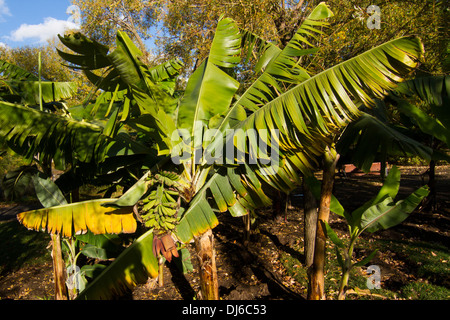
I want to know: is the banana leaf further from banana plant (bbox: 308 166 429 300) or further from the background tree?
the background tree

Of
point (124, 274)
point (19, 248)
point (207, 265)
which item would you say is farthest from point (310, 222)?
point (19, 248)

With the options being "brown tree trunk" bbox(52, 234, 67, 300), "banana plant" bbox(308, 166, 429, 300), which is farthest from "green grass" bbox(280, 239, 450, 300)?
"brown tree trunk" bbox(52, 234, 67, 300)

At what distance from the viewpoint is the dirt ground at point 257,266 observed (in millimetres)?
5379

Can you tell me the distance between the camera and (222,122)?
11.0ft

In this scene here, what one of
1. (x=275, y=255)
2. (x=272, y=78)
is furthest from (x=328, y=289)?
(x=272, y=78)

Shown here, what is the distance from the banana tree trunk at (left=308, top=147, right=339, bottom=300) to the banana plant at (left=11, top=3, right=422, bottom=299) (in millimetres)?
649

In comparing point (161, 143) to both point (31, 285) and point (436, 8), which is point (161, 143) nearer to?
point (31, 285)

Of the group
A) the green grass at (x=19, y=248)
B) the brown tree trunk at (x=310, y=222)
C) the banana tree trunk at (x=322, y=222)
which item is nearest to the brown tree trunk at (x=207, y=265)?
the banana tree trunk at (x=322, y=222)

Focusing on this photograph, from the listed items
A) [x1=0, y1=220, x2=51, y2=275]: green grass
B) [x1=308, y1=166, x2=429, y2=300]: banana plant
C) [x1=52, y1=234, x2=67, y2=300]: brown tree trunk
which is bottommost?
[x1=0, y1=220, x2=51, y2=275]: green grass

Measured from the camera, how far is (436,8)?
5660 mm

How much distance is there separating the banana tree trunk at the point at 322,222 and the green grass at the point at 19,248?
24.7 feet

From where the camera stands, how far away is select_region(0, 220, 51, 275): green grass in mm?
7777

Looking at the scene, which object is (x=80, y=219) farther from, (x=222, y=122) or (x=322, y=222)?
(x=322, y=222)

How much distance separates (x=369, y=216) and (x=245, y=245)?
4.34 meters
